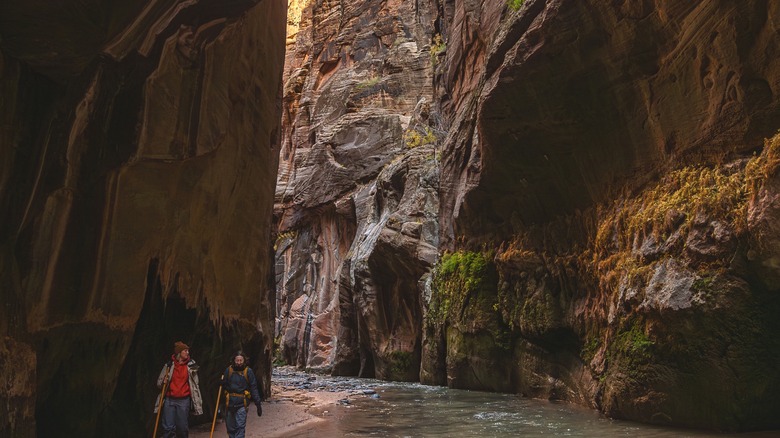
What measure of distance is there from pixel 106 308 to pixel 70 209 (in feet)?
4.74

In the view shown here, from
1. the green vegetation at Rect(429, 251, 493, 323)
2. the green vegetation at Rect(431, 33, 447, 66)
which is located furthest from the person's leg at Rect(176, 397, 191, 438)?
the green vegetation at Rect(431, 33, 447, 66)

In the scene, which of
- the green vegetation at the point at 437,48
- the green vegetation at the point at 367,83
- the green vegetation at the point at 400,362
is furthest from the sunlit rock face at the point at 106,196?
the green vegetation at the point at 367,83

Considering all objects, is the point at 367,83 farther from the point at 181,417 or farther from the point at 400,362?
the point at 181,417

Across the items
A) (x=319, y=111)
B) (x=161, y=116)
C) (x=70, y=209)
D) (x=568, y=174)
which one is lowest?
(x=70, y=209)

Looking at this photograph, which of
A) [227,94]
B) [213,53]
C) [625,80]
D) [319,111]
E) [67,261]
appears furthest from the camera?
[319,111]

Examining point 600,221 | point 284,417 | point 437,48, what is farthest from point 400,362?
point 437,48

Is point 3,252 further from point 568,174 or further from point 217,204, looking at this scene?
point 568,174

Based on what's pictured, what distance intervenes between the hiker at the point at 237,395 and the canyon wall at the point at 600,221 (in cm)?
655

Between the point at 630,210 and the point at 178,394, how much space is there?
907cm

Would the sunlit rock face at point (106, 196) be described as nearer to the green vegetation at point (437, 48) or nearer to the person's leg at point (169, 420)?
the person's leg at point (169, 420)

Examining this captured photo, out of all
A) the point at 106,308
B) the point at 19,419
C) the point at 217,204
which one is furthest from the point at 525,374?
the point at 19,419

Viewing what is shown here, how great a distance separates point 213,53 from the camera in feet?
32.1

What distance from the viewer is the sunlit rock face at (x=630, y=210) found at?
886 cm

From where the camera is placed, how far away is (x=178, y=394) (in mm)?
7824
